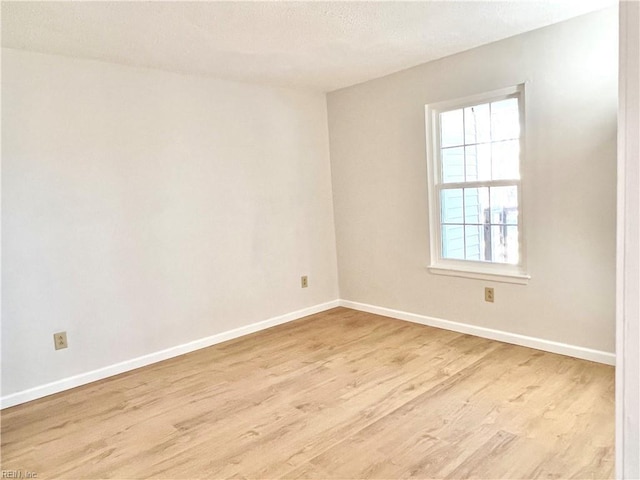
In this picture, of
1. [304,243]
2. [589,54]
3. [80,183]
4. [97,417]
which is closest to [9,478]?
[97,417]

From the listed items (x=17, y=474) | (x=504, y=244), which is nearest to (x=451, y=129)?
(x=504, y=244)

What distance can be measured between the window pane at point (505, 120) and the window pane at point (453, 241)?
2.53 feet

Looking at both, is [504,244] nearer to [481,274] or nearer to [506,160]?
[481,274]

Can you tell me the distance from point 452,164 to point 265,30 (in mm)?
1814

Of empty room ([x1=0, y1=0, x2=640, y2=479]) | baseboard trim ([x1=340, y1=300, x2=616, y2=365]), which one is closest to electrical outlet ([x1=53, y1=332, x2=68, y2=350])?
empty room ([x1=0, y1=0, x2=640, y2=479])

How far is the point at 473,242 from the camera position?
3.52 m

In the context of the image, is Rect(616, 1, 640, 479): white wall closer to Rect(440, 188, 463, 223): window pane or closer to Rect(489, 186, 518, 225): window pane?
Rect(489, 186, 518, 225): window pane

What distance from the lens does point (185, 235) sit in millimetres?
3488

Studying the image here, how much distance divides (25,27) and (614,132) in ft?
11.2

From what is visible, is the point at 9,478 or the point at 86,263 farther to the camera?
the point at 86,263

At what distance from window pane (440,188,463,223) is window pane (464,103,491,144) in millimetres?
418

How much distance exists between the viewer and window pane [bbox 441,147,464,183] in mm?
3535

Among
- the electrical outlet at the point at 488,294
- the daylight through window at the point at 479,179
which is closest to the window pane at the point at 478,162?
the daylight through window at the point at 479,179

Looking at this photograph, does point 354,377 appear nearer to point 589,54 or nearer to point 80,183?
point 80,183
